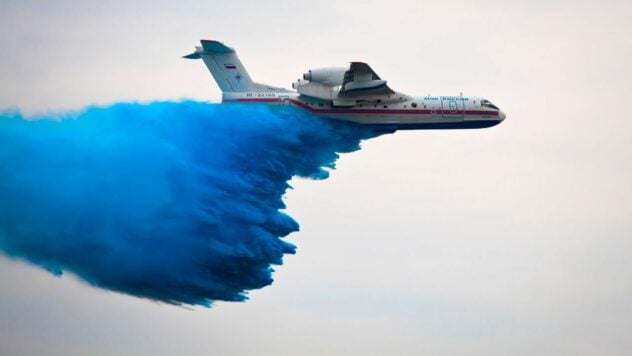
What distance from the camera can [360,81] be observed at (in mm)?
41188

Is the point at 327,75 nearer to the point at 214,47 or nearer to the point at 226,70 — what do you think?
the point at 226,70

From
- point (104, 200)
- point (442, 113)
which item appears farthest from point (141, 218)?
point (442, 113)

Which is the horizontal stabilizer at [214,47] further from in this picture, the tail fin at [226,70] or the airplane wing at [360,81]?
the airplane wing at [360,81]

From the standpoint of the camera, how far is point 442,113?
4350 centimetres

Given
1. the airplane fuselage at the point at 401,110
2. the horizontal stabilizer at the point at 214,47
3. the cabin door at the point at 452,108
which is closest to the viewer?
the airplane fuselage at the point at 401,110

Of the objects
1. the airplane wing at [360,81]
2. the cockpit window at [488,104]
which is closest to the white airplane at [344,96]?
the airplane wing at [360,81]

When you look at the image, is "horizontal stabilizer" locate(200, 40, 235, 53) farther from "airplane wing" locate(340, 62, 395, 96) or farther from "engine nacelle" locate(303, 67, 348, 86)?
"airplane wing" locate(340, 62, 395, 96)

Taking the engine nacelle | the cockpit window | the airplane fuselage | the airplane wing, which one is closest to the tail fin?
the airplane fuselage

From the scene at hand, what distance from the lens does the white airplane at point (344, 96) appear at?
41250 millimetres

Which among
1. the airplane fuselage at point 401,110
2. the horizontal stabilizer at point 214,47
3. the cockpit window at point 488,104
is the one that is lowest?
the airplane fuselage at point 401,110

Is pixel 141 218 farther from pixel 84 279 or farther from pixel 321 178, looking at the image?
pixel 321 178

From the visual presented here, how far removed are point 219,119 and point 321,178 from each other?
4.27 metres

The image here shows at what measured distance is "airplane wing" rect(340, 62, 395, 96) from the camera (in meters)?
40.9

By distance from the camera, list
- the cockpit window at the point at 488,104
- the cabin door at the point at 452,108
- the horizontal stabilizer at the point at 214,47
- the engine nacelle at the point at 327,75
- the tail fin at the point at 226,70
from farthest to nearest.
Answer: the cockpit window at the point at 488,104, the cabin door at the point at 452,108, the tail fin at the point at 226,70, the horizontal stabilizer at the point at 214,47, the engine nacelle at the point at 327,75
